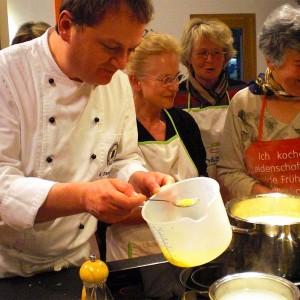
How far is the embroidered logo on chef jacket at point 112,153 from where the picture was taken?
4.28 feet

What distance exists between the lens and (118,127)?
1336 mm

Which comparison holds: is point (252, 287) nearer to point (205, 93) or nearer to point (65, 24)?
point (65, 24)

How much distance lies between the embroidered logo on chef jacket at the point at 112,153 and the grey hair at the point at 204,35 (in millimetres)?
998

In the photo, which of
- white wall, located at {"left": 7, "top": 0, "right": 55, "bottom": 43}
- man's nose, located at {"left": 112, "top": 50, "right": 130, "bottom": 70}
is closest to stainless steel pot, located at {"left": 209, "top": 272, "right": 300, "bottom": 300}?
man's nose, located at {"left": 112, "top": 50, "right": 130, "bottom": 70}

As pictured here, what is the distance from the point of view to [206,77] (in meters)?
2.18

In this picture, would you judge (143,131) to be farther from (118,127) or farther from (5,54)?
(5,54)

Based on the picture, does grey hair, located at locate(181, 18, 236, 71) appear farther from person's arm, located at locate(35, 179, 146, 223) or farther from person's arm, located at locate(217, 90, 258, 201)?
person's arm, located at locate(35, 179, 146, 223)

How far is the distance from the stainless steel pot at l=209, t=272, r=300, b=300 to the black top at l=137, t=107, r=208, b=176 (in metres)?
0.97

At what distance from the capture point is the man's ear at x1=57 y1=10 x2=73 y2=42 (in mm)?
1100

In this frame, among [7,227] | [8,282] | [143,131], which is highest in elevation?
[143,131]

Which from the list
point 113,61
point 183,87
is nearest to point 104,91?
point 113,61

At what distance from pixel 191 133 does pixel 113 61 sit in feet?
2.77

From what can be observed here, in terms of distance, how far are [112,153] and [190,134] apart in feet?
2.17

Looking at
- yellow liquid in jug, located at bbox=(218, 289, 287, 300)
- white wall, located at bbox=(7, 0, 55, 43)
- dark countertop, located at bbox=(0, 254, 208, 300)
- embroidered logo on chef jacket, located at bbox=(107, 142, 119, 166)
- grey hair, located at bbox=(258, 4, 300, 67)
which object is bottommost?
dark countertop, located at bbox=(0, 254, 208, 300)
